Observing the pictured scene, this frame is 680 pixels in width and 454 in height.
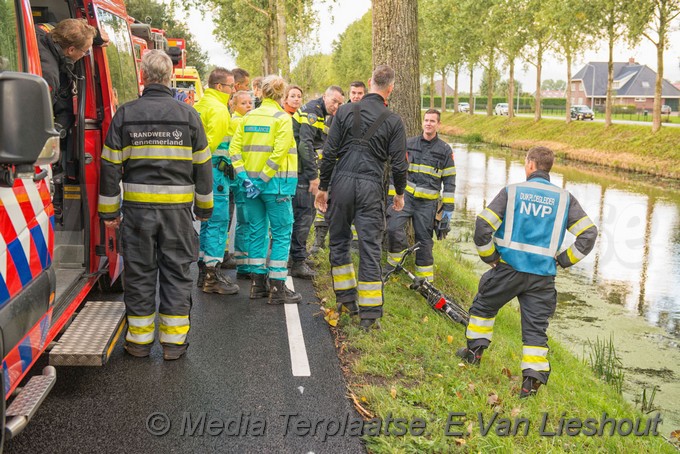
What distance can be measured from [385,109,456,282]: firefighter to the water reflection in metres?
3.70

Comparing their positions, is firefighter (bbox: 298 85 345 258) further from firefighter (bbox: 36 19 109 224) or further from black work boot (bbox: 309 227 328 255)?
firefighter (bbox: 36 19 109 224)

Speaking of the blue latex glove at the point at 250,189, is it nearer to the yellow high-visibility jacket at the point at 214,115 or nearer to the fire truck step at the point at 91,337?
the yellow high-visibility jacket at the point at 214,115

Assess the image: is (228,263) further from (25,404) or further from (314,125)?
(25,404)

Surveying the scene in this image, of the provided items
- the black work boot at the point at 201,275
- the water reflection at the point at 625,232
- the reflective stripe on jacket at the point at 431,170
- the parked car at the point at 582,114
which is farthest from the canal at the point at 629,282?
the parked car at the point at 582,114

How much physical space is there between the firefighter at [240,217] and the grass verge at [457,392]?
1035 mm

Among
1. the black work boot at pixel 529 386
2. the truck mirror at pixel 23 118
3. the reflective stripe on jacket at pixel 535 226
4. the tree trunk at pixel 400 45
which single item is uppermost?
the tree trunk at pixel 400 45

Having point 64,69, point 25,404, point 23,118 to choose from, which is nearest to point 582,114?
point 64,69

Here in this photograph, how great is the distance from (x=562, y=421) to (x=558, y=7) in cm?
3189

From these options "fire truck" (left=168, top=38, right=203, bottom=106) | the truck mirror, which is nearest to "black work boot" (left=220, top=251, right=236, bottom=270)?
the truck mirror

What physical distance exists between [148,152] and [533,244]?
291cm

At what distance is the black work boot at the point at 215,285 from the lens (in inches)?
268

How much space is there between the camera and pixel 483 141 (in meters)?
43.7

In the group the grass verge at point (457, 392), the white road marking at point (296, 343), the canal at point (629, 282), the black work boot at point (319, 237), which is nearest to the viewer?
the grass verge at point (457, 392)

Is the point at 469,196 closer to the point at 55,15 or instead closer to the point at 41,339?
the point at 55,15
